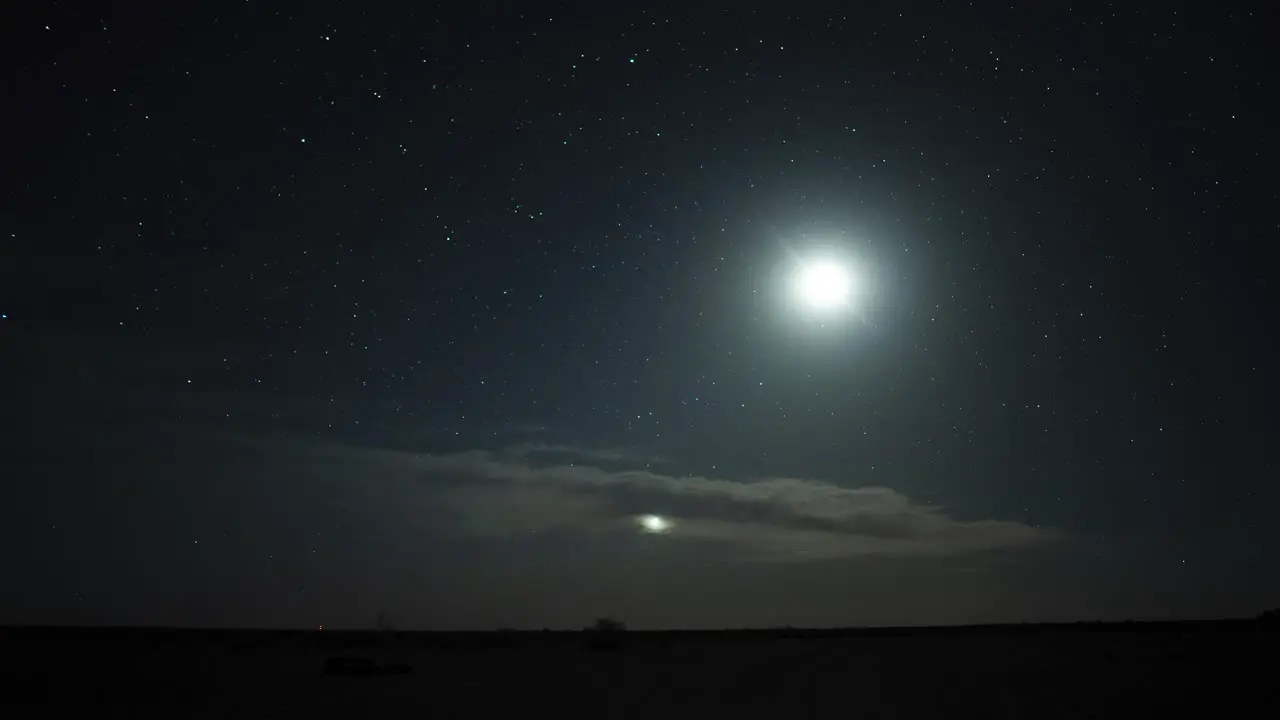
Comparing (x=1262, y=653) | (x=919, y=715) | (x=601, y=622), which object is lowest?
(x=919, y=715)

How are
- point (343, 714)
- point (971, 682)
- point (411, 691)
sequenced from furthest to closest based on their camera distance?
point (971, 682)
point (411, 691)
point (343, 714)

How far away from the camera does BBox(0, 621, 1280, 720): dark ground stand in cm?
2831

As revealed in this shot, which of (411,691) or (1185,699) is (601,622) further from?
(1185,699)

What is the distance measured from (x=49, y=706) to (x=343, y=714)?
945 centimetres

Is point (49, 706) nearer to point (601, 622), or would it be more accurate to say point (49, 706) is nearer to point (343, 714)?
point (343, 714)

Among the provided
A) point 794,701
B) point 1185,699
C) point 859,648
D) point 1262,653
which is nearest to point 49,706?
point 794,701

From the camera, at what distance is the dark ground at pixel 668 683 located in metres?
28.3

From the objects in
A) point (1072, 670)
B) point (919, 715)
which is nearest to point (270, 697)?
point (919, 715)

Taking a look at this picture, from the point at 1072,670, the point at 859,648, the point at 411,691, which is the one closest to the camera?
the point at 411,691

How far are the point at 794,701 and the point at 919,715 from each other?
4.45 m

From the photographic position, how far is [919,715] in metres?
27.4

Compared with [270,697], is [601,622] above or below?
above

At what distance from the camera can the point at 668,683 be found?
3634 cm

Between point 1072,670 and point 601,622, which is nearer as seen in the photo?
point 1072,670
